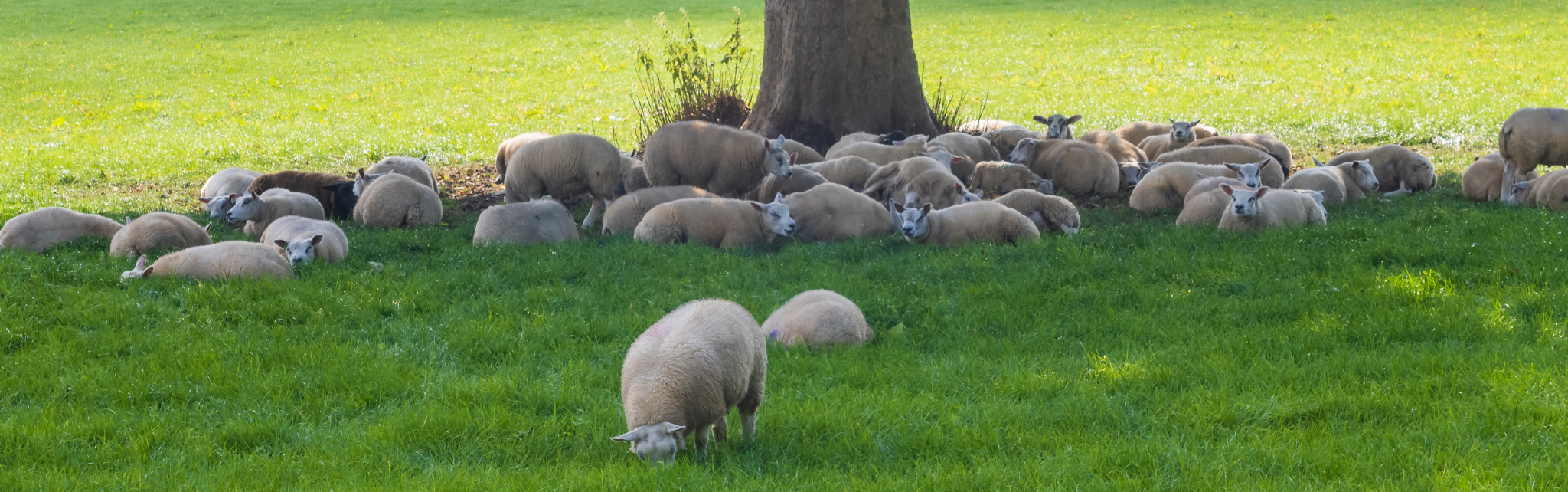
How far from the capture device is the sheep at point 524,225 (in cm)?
938

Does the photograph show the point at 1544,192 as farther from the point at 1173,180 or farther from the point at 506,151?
the point at 506,151

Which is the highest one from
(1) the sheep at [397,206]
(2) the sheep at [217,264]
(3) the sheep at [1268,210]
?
(3) the sheep at [1268,210]

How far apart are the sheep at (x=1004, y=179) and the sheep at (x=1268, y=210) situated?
2382mm

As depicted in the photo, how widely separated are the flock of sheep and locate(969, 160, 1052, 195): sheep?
2 centimetres

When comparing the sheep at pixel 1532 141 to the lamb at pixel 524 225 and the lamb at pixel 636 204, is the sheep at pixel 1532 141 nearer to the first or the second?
the lamb at pixel 636 204

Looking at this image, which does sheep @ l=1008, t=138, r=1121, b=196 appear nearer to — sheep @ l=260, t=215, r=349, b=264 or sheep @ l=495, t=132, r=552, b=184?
sheep @ l=495, t=132, r=552, b=184

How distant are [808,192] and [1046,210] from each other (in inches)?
82.7

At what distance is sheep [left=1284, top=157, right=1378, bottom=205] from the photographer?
10.1 meters

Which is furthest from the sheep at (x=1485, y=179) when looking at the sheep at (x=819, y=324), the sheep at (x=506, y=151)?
the sheep at (x=506, y=151)

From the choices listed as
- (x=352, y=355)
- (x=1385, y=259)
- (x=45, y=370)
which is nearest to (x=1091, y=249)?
(x=1385, y=259)

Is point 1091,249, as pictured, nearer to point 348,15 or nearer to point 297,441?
point 297,441

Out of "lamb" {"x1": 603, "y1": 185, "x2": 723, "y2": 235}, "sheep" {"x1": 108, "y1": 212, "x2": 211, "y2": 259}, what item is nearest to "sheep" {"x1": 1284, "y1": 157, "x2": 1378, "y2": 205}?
"lamb" {"x1": 603, "y1": 185, "x2": 723, "y2": 235}

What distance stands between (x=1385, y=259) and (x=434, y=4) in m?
39.9

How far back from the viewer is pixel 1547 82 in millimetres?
19797
